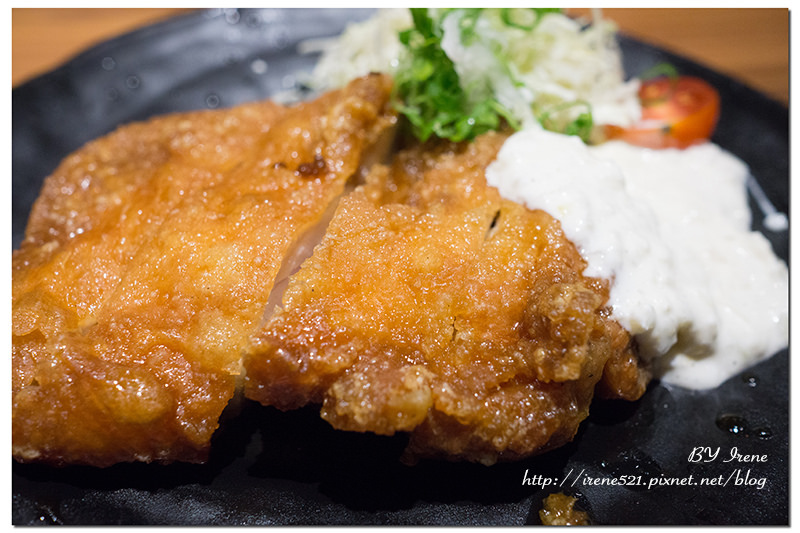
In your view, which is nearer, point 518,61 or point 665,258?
point 665,258

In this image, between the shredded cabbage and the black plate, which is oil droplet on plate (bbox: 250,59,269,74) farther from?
the black plate

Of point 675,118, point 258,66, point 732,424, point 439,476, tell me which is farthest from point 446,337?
point 258,66

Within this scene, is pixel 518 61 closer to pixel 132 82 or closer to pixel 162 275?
pixel 162 275

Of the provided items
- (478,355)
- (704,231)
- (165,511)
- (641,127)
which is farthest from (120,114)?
(704,231)

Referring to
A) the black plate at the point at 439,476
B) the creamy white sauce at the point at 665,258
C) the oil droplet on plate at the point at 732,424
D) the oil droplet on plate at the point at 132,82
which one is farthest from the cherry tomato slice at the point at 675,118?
the oil droplet on plate at the point at 132,82

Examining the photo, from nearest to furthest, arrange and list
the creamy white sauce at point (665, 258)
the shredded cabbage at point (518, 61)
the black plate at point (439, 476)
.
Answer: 1. the black plate at point (439, 476)
2. the creamy white sauce at point (665, 258)
3. the shredded cabbage at point (518, 61)

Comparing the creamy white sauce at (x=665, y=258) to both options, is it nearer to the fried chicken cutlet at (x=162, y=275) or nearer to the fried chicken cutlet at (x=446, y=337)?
the fried chicken cutlet at (x=446, y=337)
